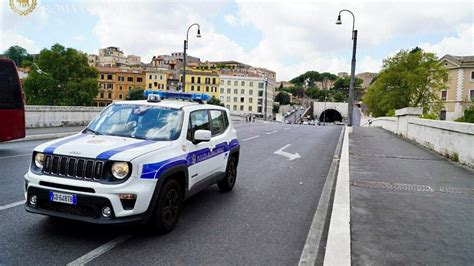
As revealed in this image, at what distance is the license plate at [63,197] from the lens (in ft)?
14.1

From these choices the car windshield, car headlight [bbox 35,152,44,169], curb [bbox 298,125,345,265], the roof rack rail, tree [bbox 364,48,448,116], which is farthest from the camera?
tree [bbox 364,48,448,116]

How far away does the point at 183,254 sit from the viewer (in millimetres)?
4250

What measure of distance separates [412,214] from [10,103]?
11513 millimetres

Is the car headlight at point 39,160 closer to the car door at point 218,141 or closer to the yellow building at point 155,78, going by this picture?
the car door at point 218,141

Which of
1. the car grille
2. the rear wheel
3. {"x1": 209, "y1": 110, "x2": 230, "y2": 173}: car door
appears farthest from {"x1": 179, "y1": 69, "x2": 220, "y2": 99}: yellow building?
the car grille

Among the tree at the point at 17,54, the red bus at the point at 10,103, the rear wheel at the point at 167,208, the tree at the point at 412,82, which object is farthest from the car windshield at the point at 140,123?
the tree at the point at 17,54

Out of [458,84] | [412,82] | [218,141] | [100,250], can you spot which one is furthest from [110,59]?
[100,250]

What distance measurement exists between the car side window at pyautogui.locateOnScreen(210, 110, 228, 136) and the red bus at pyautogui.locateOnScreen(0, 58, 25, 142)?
7.83m

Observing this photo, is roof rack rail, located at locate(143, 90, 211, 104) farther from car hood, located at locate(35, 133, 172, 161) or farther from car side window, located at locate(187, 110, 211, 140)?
car hood, located at locate(35, 133, 172, 161)

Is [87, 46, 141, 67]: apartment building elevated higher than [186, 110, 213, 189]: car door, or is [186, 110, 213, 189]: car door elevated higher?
[87, 46, 141, 67]: apartment building

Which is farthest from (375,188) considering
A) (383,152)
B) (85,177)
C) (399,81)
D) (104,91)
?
(104,91)

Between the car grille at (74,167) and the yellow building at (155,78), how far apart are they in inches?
4570

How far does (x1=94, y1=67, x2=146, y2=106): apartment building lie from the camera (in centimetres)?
11738

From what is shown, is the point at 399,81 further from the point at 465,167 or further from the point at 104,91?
the point at 104,91
